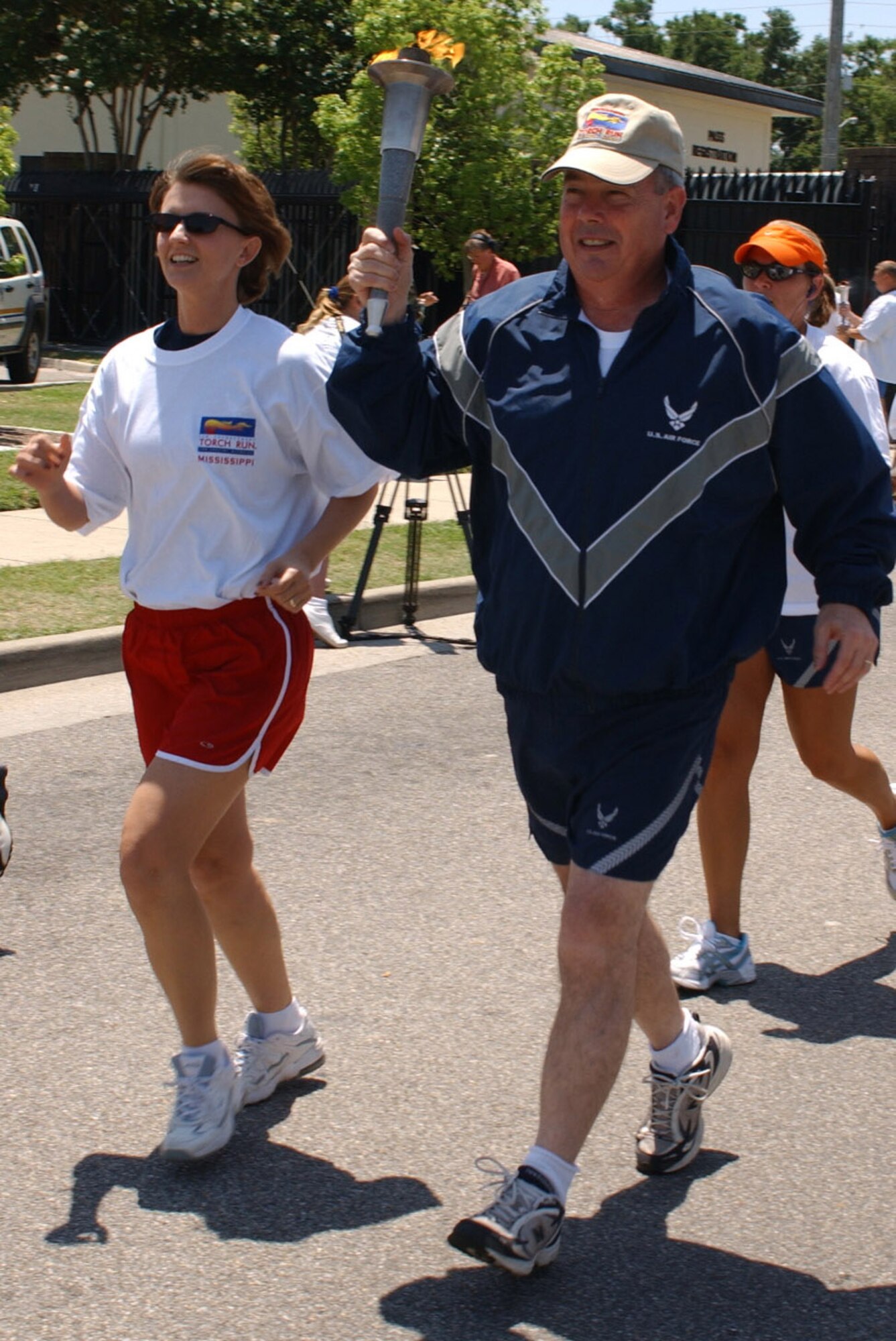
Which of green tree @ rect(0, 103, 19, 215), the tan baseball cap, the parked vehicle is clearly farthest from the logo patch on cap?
the parked vehicle

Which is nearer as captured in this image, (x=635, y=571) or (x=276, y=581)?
(x=635, y=571)

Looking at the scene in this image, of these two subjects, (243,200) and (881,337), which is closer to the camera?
(243,200)

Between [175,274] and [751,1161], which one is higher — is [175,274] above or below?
above

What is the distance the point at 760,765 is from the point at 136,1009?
138 inches

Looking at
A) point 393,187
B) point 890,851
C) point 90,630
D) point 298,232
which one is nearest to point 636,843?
point 393,187

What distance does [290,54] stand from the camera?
3288cm

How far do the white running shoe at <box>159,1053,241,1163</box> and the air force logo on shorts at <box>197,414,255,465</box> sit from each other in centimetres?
127

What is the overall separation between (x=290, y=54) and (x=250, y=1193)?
32130mm

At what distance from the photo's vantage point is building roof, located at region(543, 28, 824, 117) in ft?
129

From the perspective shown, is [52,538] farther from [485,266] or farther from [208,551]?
[208,551]

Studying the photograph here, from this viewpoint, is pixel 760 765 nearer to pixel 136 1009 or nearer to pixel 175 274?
pixel 136 1009

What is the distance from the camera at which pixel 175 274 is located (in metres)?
3.71

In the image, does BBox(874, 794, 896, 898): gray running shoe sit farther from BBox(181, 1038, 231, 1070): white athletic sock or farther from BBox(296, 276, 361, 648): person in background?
BBox(296, 276, 361, 648): person in background

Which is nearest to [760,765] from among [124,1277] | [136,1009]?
[136,1009]
